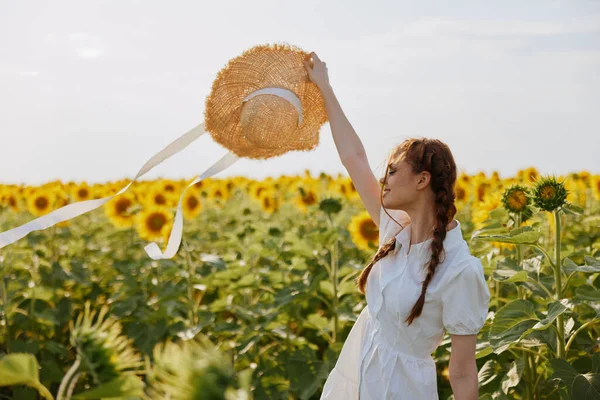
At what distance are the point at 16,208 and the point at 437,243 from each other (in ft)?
20.0

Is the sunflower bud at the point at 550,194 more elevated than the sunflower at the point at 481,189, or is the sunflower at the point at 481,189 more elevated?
the sunflower bud at the point at 550,194

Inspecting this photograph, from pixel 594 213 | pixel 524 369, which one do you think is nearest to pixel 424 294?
pixel 524 369

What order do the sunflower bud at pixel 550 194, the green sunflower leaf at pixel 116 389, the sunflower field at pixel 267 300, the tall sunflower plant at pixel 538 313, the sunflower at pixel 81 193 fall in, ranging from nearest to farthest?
the green sunflower leaf at pixel 116 389 < the sunflower field at pixel 267 300 < the tall sunflower plant at pixel 538 313 < the sunflower bud at pixel 550 194 < the sunflower at pixel 81 193

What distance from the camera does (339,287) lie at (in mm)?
3664

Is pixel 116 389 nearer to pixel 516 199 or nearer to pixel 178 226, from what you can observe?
pixel 178 226

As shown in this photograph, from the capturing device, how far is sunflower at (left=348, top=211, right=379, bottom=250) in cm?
427

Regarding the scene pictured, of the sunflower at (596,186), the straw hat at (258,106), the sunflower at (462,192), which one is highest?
the straw hat at (258,106)

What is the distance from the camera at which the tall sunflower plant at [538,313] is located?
235 cm

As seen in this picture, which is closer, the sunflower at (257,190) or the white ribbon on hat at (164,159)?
the white ribbon on hat at (164,159)

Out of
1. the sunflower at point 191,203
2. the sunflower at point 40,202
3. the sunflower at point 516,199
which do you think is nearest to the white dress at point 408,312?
the sunflower at point 516,199

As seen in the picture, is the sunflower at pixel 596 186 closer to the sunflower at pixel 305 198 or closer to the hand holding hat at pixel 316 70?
the sunflower at pixel 305 198

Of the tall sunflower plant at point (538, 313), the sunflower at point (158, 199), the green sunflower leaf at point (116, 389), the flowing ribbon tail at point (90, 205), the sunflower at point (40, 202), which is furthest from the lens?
the sunflower at point (40, 202)

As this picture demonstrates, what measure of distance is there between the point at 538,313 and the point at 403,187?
39.5 inches

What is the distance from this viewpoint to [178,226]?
225 centimetres
